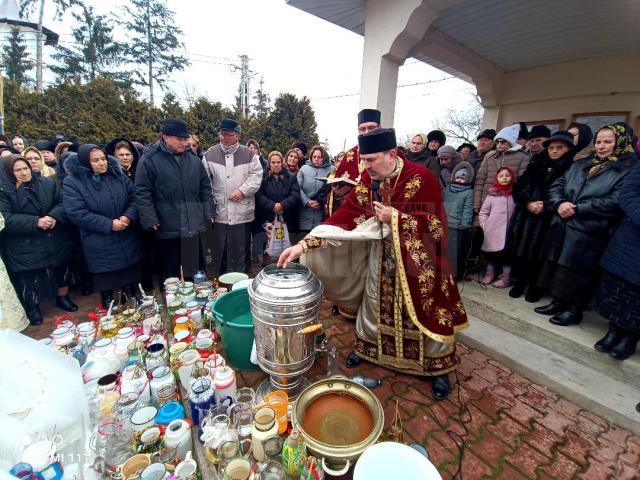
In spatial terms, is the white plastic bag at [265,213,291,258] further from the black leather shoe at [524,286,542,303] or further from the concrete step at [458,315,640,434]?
the black leather shoe at [524,286,542,303]

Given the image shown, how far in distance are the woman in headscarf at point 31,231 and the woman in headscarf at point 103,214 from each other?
36cm

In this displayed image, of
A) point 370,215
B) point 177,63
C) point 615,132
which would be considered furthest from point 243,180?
point 177,63

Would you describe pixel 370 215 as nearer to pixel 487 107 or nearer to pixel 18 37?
pixel 487 107

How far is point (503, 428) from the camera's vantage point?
235 centimetres

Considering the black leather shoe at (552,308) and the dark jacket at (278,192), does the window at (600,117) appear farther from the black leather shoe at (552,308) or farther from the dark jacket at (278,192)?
the dark jacket at (278,192)

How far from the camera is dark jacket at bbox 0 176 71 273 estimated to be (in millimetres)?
3428

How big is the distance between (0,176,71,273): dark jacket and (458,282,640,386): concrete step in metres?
5.40

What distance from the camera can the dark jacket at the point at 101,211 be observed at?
358 centimetres

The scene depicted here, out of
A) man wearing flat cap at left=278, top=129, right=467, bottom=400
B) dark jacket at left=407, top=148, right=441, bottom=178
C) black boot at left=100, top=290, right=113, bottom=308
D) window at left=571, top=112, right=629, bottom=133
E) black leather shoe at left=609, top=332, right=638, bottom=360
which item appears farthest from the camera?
window at left=571, top=112, right=629, bottom=133

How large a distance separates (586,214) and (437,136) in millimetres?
2708

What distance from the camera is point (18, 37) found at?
2352cm

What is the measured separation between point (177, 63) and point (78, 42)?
21.2 feet

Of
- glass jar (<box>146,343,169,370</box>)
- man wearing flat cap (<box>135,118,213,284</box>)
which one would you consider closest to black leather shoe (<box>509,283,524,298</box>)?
glass jar (<box>146,343,169,370</box>)

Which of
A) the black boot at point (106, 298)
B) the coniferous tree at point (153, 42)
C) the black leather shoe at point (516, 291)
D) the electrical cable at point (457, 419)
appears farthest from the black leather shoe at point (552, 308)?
the coniferous tree at point (153, 42)
